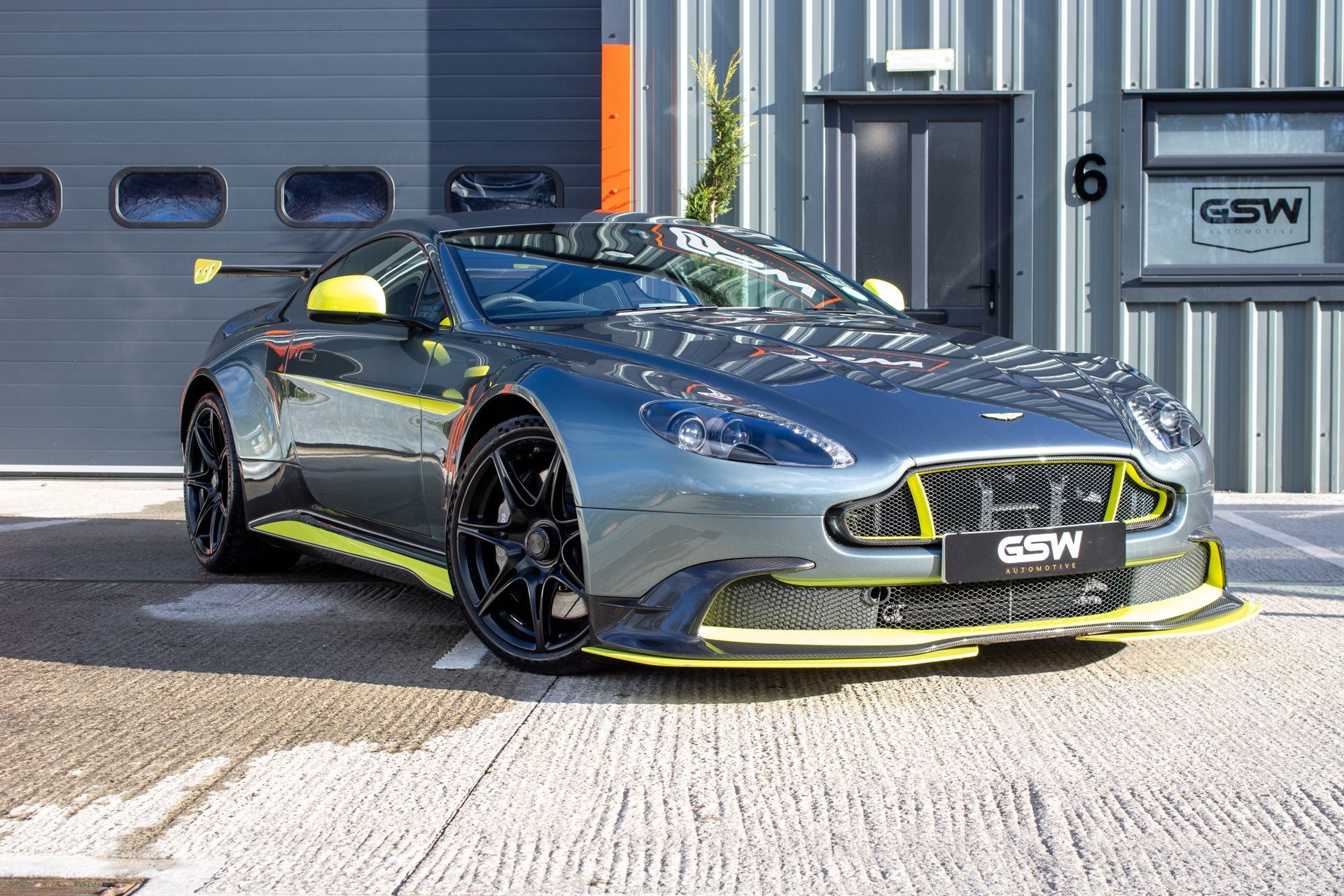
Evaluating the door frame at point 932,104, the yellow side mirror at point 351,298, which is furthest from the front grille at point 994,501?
the door frame at point 932,104

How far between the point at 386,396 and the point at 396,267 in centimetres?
71

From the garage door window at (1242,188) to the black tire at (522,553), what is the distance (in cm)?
568

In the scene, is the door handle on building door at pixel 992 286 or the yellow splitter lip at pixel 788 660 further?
the door handle on building door at pixel 992 286

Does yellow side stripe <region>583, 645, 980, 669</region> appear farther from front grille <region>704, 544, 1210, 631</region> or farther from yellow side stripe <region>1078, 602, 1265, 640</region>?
yellow side stripe <region>1078, 602, 1265, 640</region>

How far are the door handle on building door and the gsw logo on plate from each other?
539 centimetres

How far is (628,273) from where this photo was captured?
4363 mm

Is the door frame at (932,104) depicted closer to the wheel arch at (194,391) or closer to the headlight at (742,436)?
the wheel arch at (194,391)

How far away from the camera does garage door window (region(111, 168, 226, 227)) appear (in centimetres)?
912

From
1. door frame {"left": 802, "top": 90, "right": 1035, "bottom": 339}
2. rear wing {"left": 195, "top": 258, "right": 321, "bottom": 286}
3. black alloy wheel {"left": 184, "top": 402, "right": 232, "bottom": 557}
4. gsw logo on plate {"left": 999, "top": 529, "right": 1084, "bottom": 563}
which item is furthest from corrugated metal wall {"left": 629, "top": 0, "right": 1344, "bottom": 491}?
gsw logo on plate {"left": 999, "top": 529, "right": 1084, "bottom": 563}

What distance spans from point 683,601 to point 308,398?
2.04 metres

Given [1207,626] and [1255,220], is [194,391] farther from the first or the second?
[1255,220]

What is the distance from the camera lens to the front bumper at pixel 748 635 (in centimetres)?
302

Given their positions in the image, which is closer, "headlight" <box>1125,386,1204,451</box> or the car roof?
"headlight" <box>1125,386,1204,451</box>

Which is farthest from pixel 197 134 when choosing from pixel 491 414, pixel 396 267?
pixel 491 414
